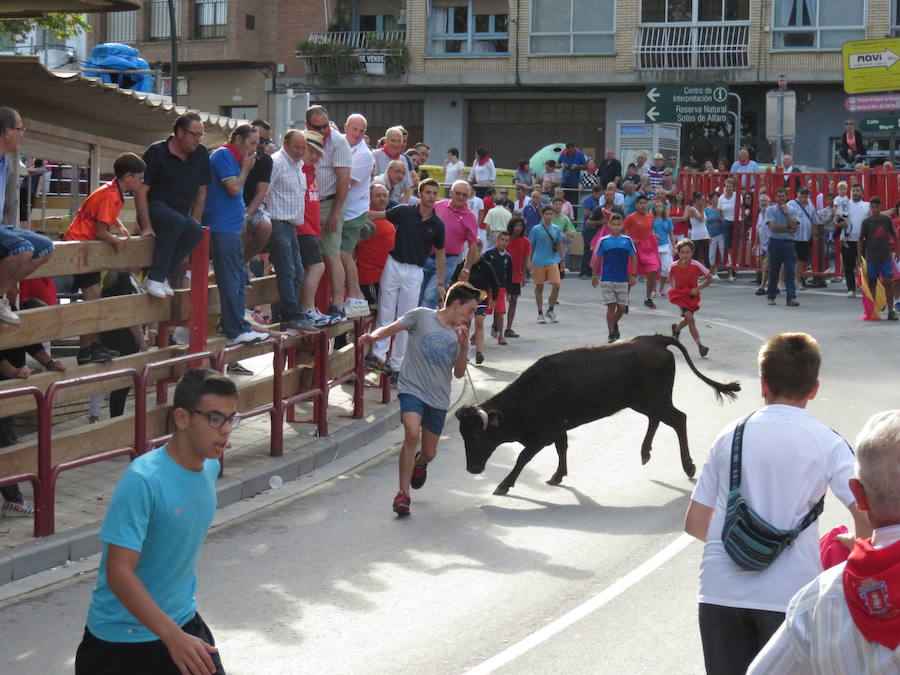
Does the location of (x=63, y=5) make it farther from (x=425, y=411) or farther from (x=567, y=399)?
(x=567, y=399)

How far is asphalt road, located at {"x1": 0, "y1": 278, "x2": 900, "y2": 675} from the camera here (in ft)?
23.4

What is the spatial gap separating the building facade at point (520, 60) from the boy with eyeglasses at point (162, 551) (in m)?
34.5

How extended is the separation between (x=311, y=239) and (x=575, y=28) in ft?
104

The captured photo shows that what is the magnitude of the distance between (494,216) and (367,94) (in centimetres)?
2425

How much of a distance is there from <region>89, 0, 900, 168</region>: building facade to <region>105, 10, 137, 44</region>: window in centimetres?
10

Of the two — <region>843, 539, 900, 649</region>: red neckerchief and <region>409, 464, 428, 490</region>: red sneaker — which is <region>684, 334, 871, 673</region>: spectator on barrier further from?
<region>409, 464, 428, 490</region>: red sneaker

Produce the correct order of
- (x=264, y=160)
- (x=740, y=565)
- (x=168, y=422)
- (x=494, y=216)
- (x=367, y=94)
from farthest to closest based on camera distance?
1. (x=367, y=94)
2. (x=494, y=216)
3. (x=264, y=160)
4. (x=168, y=422)
5. (x=740, y=565)

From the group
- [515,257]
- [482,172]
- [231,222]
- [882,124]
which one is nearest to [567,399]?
[231,222]

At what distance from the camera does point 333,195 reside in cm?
1353

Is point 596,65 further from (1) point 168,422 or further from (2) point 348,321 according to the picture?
(1) point 168,422

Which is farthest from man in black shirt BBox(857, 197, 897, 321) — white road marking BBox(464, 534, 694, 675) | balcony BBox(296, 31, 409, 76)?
balcony BBox(296, 31, 409, 76)

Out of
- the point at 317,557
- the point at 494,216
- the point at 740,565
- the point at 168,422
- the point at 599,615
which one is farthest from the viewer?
the point at 494,216

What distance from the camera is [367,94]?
45656mm

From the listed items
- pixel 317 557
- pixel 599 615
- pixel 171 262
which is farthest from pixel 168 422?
pixel 599 615
